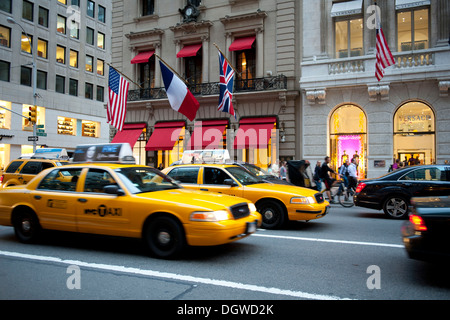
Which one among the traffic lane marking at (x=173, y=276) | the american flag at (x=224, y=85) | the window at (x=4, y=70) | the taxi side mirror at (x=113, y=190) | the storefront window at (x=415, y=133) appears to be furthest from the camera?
the window at (x=4, y=70)

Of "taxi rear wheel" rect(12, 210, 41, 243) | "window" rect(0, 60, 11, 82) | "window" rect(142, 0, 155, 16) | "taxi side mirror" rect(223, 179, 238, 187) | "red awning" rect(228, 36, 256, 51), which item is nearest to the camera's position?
"taxi rear wheel" rect(12, 210, 41, 243)

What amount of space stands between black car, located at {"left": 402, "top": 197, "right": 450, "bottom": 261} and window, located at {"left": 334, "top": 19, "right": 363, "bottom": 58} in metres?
16.6

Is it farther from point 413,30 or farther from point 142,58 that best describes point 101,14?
point 413,30

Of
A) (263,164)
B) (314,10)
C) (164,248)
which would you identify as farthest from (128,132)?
(164,248)

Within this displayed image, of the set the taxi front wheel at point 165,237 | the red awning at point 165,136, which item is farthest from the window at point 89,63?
the taxi front wheel at point 165,237

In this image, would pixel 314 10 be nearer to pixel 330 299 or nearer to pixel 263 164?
pixel 263 164

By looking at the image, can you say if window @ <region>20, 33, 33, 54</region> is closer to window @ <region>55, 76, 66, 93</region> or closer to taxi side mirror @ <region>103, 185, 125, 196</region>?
window @ <region>55, 76, 66, 93</region>

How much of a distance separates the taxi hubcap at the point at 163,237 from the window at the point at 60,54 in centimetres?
3744

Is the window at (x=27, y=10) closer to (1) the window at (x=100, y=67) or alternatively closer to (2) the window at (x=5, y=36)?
(2) the window at (x=5, y=36)

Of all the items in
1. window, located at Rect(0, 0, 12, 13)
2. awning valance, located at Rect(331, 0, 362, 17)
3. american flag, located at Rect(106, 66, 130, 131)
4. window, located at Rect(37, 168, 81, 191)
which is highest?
window, located at Rect(0, 0, 12, 13)

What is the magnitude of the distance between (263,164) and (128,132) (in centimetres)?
995

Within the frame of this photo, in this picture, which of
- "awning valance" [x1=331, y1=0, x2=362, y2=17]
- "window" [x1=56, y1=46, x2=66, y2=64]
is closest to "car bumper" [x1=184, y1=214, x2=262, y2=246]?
"awning valance" [x1=331, y1=0, x2=362, y2=17]

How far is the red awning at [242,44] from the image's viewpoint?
2145cm

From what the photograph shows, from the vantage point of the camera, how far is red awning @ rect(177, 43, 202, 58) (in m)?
22.9
